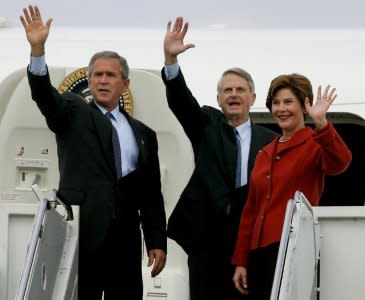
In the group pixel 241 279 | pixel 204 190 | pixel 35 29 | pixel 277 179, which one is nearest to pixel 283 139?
pixel 277 179

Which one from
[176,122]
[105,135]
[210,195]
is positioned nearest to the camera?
[105,135]

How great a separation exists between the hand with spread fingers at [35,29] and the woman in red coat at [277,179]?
4.96 ft

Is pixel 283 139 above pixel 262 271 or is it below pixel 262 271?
above

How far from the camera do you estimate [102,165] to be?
28.6 feet

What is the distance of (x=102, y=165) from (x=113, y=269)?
2.25ft

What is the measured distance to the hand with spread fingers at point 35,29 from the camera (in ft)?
27.7

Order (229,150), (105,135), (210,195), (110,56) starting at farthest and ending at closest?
(229,150) < (210,195) < (110,56) < (105,135)

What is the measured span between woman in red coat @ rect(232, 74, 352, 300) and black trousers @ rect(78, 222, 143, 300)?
0.68 m

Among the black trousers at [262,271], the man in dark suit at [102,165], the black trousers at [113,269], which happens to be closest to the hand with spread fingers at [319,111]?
the black trousers at [262,271]

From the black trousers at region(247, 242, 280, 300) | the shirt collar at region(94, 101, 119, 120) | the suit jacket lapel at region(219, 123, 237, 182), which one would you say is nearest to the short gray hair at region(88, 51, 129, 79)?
the shirt collar at region(94, 101, 119, 120)

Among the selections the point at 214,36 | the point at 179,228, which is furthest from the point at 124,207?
the point at 214,36

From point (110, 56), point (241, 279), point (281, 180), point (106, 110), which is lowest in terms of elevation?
A: point (241, 279)

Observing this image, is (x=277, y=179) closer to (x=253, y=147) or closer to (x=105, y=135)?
(x=253, y=147)

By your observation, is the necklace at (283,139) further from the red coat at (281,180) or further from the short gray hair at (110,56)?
the short gray hair at (110,56)
